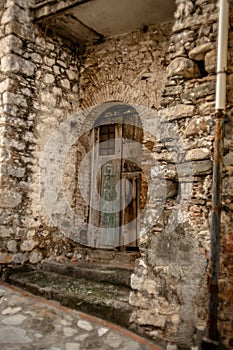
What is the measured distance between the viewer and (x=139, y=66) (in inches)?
174

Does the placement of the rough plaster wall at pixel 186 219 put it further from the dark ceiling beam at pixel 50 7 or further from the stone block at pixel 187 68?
the dark ceiling beam at pixel 50 7

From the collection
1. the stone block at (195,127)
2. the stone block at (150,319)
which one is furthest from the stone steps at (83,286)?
the stone block at (195,127)

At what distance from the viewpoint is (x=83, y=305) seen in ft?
10.4

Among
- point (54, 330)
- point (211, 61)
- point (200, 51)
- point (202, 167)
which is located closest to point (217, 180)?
point (202, 167)

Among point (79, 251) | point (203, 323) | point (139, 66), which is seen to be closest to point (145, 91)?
point (139, 66)

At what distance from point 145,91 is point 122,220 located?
6.11ft

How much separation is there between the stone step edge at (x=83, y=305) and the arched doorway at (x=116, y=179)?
130cm

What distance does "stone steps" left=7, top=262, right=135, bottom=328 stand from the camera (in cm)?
301

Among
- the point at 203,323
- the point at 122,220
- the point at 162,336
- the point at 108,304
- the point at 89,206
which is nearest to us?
the point at 203,323

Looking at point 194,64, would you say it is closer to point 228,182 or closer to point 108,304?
point 228,182

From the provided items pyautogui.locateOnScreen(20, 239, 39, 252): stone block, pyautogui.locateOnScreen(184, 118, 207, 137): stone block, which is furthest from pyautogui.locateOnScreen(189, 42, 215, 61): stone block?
pyautogui.locateOnScreen(20, 239, 39, 252): stone block

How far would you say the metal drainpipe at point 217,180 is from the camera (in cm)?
232

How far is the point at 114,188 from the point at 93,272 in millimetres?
1372

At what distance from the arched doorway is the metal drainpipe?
86.2 inches
